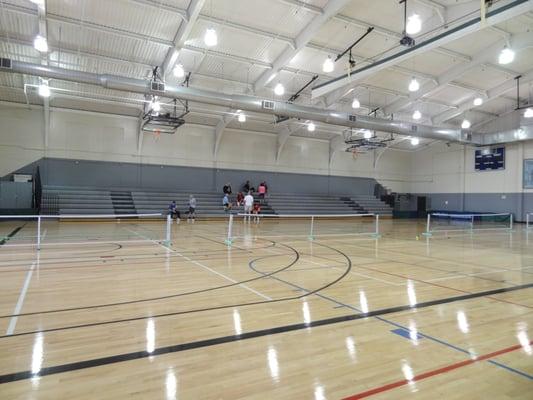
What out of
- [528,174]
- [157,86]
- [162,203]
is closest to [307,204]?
[162,203]

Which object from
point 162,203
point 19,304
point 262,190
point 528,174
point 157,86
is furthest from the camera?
point 262,190

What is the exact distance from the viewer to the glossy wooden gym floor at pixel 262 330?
280cm

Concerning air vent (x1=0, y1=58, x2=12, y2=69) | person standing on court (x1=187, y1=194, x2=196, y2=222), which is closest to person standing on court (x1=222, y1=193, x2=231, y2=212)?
person standing on court (x1=187, y1=194, x2=196, y2=222)

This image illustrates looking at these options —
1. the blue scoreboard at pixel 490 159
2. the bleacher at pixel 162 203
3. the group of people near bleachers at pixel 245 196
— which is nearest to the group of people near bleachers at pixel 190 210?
the bleacher at pixel 162 203

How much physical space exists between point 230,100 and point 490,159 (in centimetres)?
2143

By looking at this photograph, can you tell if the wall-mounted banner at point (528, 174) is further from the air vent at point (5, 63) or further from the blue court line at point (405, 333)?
the air vent at point (5, 63)

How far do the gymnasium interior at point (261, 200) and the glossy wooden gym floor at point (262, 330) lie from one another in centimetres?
3

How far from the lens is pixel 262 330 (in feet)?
13.0

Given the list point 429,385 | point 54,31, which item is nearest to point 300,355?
point 429,385

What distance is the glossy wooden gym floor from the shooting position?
2.80 metres

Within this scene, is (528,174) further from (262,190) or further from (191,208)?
(191,208)

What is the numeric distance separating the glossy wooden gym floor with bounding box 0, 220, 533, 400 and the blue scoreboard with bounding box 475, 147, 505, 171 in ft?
72.9

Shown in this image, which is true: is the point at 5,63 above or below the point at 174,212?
above

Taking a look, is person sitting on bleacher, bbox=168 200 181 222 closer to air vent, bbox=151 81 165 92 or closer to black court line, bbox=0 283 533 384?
air vent, bbox=151 81 165 92
